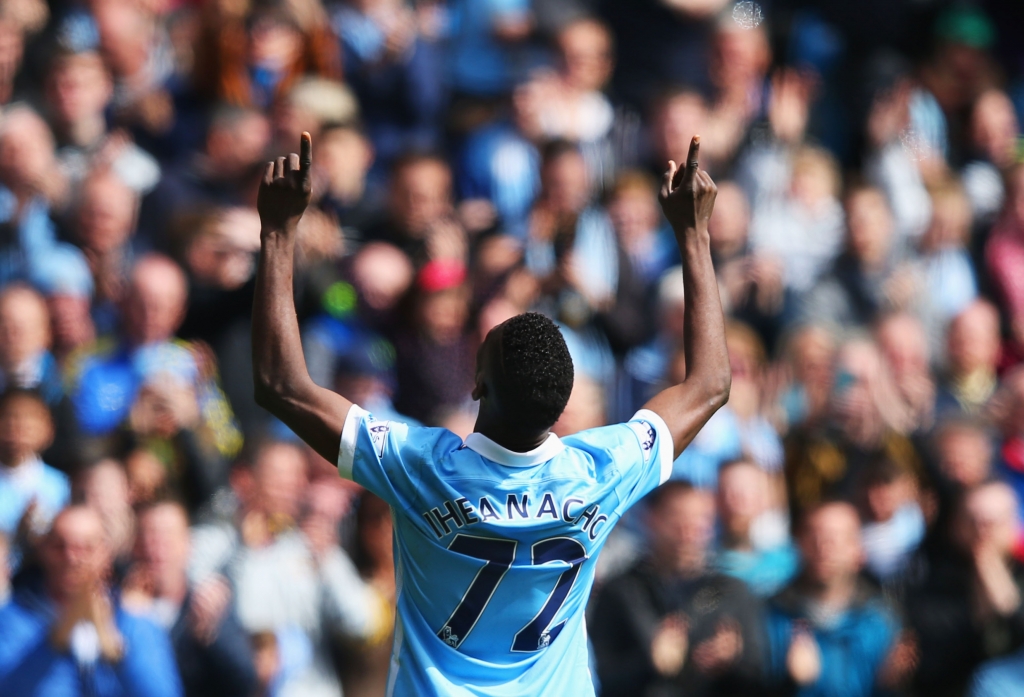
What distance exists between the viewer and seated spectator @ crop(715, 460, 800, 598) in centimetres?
659

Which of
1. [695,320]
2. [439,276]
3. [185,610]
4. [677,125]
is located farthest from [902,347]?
[695,320]

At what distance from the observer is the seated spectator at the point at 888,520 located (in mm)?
6777

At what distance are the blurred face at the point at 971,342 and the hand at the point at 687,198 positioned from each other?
4.86 meters

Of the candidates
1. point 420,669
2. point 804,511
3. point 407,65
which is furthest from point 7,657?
point 407,65

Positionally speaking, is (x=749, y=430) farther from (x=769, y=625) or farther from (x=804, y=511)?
(x=769, y=625)

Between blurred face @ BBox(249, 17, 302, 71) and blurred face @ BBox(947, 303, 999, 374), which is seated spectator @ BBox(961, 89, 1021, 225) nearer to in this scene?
blurred face @ BBox(947, 303, 999, 374)

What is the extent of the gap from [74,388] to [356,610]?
5.73ft

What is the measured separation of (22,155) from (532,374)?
4934 millimetres

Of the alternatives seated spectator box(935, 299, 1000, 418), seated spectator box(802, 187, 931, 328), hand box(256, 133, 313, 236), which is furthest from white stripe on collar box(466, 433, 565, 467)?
seated spectator box(935, 299, 1000, 418)

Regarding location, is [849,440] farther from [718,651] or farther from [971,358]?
[718,651]

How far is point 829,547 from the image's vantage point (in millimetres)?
6449

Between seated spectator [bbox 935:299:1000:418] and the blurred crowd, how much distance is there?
3 cm

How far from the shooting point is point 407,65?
330 inches

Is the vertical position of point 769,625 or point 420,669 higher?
point 420,669
